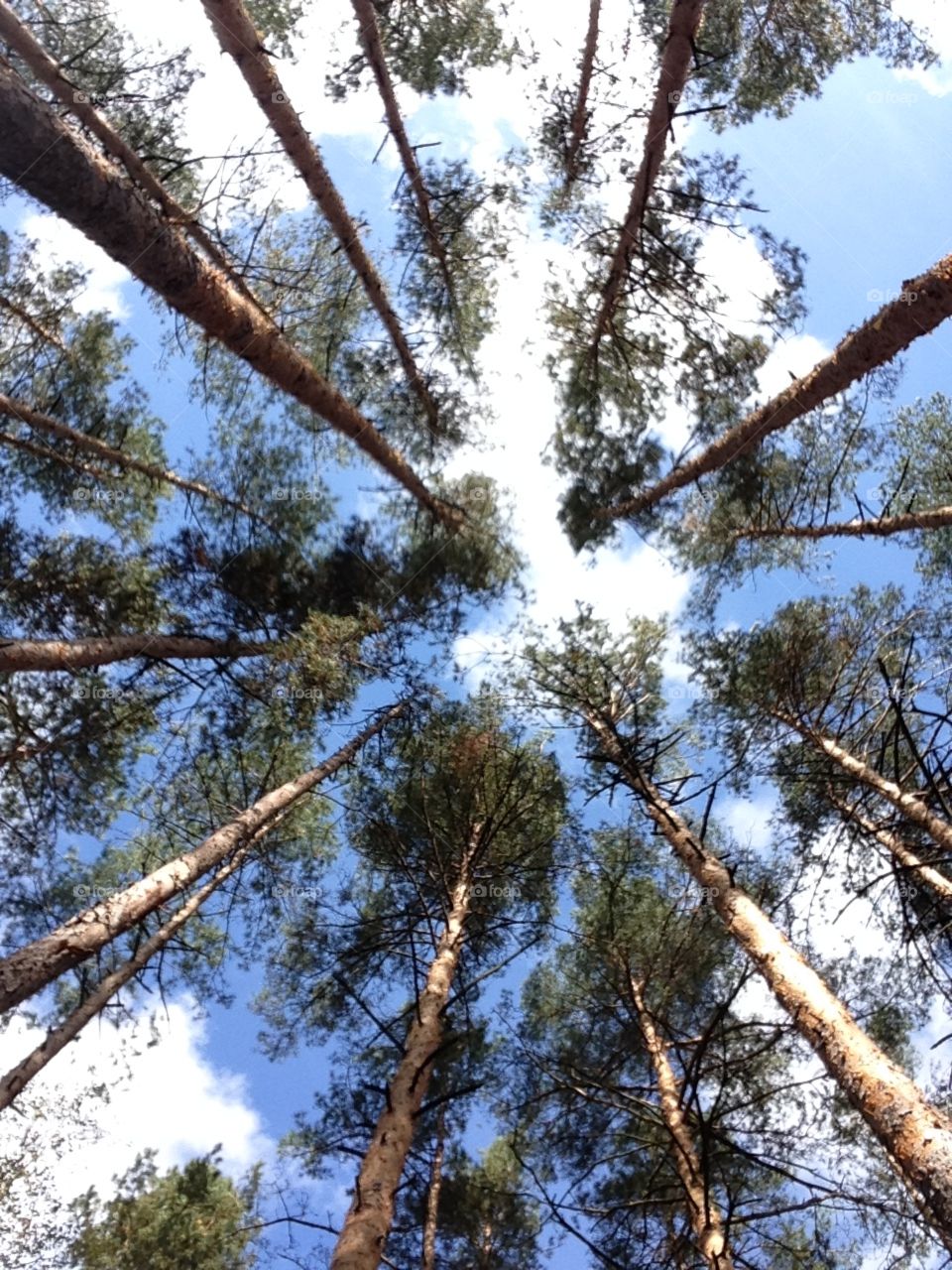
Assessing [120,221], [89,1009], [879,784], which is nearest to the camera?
[120,221]

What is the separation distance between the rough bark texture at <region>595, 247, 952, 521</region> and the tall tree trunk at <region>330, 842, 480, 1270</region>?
538 cm

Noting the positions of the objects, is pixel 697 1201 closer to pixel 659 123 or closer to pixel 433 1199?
pixel 433 1199

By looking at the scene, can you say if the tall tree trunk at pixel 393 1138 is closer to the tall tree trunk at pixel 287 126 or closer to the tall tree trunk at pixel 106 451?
the tall tree trunk at pixel 106 451

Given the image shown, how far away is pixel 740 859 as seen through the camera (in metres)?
8.98

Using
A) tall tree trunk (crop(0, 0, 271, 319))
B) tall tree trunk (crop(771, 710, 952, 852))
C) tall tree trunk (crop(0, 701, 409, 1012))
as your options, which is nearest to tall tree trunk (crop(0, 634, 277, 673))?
tall tree trunk (crop(0, 701, 409, 1012))

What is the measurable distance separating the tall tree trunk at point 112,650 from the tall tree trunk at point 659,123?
544 centimetres

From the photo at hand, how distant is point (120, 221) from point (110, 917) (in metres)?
4.39

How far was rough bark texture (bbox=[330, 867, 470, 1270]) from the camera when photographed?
4.04 metres

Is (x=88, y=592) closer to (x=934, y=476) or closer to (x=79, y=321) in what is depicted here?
(x=79, y=321)

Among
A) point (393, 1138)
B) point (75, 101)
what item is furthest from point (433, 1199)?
point (75, 101)

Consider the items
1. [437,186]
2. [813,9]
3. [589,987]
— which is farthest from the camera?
[589,987]

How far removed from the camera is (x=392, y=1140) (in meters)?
4.62

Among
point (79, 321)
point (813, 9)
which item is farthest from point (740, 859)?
point (79, 321)

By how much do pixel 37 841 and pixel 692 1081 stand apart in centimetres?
742
